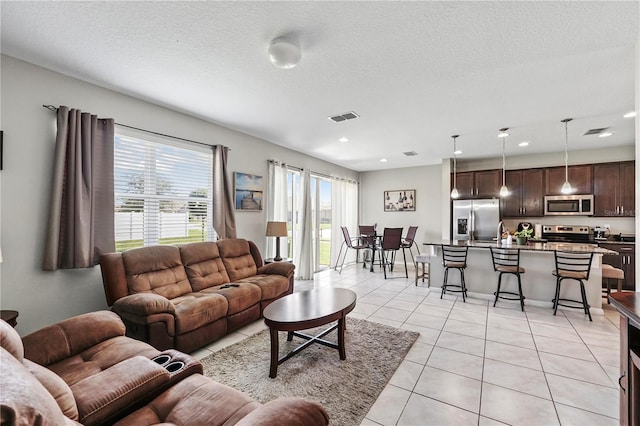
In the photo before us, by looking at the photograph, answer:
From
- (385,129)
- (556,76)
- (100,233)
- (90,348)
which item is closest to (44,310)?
(100,233)

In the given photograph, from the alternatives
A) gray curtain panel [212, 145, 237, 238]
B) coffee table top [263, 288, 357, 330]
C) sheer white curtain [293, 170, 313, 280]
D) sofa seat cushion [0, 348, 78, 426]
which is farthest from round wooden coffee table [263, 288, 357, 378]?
sheer white curtain [293, 170, 313, 280]

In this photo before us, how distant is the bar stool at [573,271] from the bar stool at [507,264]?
41cm

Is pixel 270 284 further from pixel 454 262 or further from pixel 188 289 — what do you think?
pixel 454 262

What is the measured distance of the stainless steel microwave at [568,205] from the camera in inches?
205

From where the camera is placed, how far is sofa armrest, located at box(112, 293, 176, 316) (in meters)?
2.34

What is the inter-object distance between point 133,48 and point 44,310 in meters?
2.46

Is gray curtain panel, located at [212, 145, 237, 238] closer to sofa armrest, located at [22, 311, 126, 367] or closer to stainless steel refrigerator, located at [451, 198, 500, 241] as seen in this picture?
sofa armrest, located at [22, 311, 126, 367]

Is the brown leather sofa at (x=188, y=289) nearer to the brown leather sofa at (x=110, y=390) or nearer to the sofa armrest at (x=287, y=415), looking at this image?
the brown leather sofa at (x=110, y=390)

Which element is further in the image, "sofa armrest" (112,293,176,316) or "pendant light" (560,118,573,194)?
"pendant light" (560,118,573,194)

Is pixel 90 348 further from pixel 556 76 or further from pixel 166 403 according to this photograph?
pixel 556 76

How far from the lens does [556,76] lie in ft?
8.63

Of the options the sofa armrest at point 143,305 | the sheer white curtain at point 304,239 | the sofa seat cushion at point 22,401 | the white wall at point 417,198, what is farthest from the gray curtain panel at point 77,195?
the white wall at point 417,198

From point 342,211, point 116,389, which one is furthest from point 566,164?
point 116,389

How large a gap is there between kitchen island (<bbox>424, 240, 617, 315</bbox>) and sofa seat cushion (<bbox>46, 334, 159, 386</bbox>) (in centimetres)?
441
